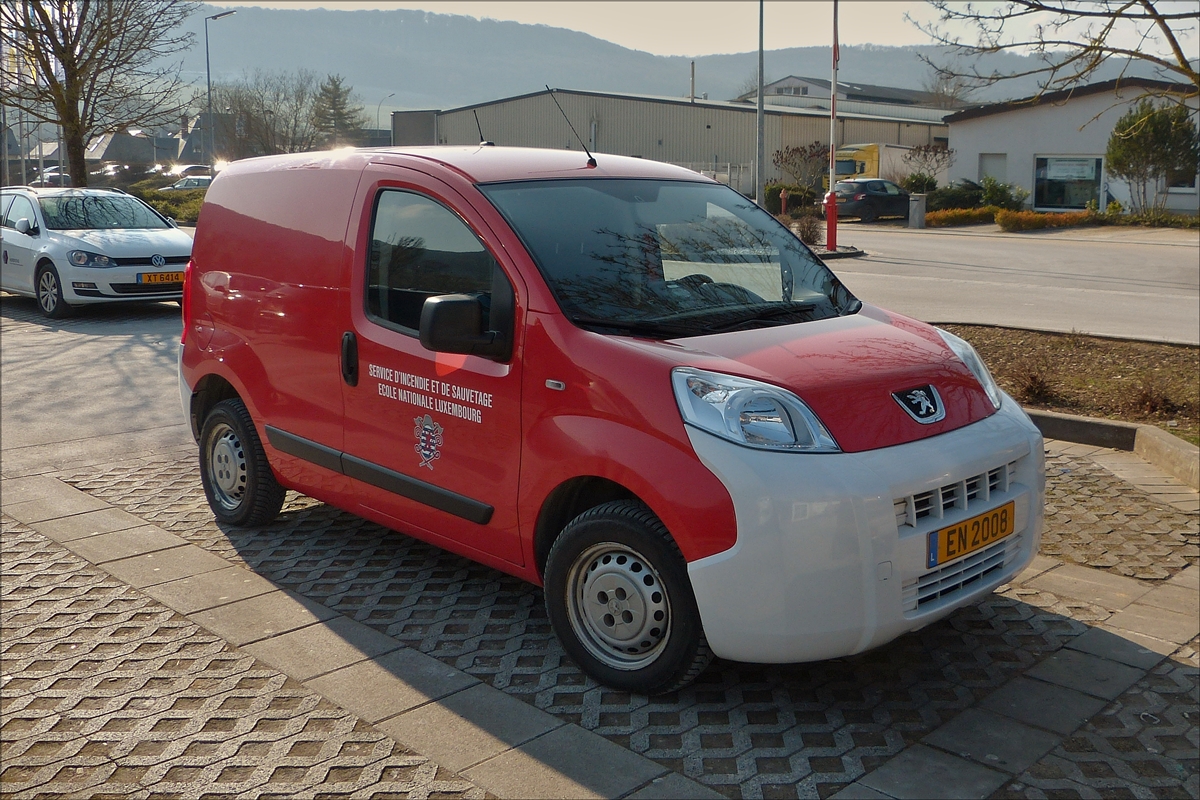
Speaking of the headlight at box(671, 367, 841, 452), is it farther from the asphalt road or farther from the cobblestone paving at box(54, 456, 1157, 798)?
the asphalt road

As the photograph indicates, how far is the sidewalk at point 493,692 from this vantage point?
3.41 m

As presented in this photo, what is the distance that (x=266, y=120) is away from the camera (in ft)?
216

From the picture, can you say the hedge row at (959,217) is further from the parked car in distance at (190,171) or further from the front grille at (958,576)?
the parked car in distance at (190,171)

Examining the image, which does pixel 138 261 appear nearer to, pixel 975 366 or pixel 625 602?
pixel 625 602

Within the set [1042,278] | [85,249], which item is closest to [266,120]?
[85,249]

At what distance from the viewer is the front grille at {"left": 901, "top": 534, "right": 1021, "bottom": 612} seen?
358 centimetres

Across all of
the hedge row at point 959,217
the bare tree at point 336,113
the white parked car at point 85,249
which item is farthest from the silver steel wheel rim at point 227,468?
the bare tree at point 336,113

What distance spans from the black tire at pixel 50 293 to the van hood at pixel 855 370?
12.6m

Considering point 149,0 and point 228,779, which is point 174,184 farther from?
point 228,779

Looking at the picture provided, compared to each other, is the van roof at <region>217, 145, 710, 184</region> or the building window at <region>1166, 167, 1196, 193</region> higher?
the building window at <region>1166, 167, 1196, 193</region>

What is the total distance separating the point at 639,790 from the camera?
330 centimetres

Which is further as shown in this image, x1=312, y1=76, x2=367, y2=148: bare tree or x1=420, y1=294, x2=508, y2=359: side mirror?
x1=312, y1=76, x2=367, y2=148: bare tree

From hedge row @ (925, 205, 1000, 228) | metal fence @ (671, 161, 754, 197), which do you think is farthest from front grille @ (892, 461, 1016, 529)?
metal fence @ (671, 161, 754, 197)

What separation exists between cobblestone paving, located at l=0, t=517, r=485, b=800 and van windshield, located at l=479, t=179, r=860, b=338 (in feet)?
5.25
